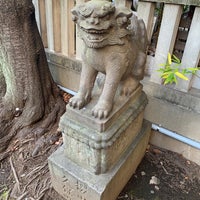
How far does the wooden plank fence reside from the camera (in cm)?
165

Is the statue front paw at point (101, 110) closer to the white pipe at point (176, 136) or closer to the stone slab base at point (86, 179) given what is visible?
the stone slab base at point (86, 179)

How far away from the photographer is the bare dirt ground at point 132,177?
179 centimetres

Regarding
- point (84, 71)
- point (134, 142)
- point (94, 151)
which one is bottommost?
point (134, 142)

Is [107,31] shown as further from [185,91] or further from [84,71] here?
[185,91]

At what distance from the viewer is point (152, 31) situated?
2.12 metres

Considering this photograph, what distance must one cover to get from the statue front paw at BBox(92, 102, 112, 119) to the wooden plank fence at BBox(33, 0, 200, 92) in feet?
2.72

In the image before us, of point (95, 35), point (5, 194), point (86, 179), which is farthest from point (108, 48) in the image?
point (5, 194)

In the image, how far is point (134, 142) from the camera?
1713 mm

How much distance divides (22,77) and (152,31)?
1.34 meters

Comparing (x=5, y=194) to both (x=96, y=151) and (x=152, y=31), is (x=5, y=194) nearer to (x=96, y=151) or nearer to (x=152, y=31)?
(x=96, y=151)

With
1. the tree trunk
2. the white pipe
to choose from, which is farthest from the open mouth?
the white pipe

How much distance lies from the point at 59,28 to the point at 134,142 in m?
1.46

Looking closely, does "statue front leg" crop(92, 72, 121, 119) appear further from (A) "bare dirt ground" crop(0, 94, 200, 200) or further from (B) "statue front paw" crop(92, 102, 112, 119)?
(A) "bare dirt ground" crop(0, 94, 200, 200)

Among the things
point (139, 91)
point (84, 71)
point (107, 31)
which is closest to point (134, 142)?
point (139, 91)
